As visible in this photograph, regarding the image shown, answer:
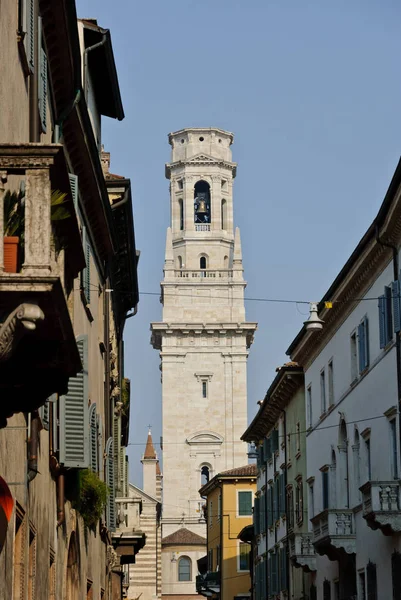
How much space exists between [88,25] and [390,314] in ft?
40.4

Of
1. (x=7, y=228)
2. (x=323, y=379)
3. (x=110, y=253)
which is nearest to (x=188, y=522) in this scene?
(x=323, y=379)

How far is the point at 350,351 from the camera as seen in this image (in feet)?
130

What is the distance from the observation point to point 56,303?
9195 millimetres

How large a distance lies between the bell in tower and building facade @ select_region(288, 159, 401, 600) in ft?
238

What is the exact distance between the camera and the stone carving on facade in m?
8.92

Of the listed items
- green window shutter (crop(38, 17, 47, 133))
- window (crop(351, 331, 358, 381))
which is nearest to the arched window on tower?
window (crop(351, 331, 358, 381))

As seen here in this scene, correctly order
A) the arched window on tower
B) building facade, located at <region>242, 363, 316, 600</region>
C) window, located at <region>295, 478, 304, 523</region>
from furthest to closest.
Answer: the arched window on tower, window, located at <region>295, 478, 304, 523</region>, building facade, located at <region>242, 363, 316, 600</region>

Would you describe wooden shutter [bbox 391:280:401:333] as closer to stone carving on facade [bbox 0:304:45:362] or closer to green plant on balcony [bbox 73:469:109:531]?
green plant on balcony [bbox 73:469:109:531]

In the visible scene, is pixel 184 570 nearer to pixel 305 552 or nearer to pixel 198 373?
pixel 198 373

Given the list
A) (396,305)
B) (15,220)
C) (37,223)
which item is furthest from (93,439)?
(37,223)

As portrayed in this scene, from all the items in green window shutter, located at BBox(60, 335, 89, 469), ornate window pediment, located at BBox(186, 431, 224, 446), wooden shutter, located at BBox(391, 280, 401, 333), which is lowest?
green window shutter, located at BBox(60, 335, 89, 469)

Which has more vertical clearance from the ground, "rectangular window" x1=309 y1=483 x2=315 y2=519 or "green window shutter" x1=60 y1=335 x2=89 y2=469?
"rectangular window" x1=309 y1=483 x2=315 y2=519

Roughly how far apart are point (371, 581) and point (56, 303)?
28.8 metres

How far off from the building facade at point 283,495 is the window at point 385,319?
13.7 metres
